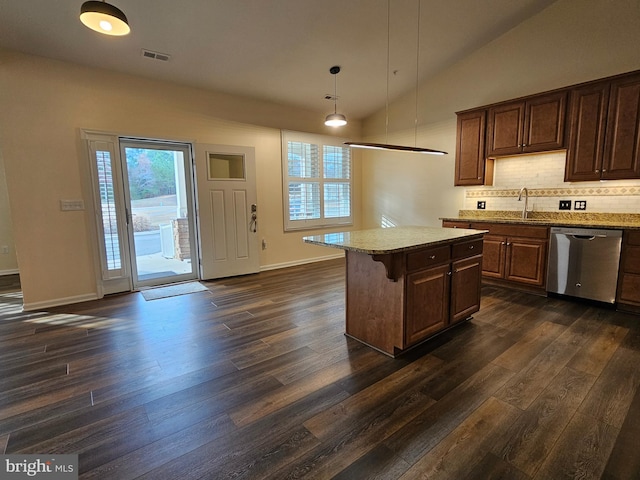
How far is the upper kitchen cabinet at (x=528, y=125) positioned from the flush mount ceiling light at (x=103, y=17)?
4.33 m

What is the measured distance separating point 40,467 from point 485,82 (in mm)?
5918

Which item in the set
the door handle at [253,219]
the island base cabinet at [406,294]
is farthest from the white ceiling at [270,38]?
the island base cabinet at [406,294]

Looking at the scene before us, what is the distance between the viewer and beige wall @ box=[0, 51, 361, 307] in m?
3.49

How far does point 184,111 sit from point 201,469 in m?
4.39

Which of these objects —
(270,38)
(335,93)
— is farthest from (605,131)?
(270,38)

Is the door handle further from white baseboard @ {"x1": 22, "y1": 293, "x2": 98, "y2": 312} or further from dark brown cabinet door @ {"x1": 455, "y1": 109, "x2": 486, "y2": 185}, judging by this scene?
dark brown cabinet door @ {"x1": 455, "y1": 109, "x2": 486, "y2": 185}

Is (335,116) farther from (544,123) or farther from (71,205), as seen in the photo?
(71,205)

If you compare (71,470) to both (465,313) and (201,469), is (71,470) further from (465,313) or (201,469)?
(465,313)

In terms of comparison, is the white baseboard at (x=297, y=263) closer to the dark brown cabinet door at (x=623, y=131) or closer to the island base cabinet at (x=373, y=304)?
the island base cabinet at (x=373, y=304)

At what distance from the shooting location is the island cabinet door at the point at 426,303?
2473 mm

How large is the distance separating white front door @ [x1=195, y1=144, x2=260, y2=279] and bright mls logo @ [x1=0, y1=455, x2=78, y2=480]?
11.0 feet

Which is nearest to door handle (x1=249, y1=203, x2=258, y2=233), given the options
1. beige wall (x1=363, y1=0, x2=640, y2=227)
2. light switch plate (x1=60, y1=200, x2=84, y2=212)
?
light switch plate (x1=60, y1=200, x2=84, y2=212)

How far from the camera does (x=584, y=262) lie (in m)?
3.53

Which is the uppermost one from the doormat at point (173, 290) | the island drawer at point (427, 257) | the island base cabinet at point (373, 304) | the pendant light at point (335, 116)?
the pendant light at point (335, 116)
